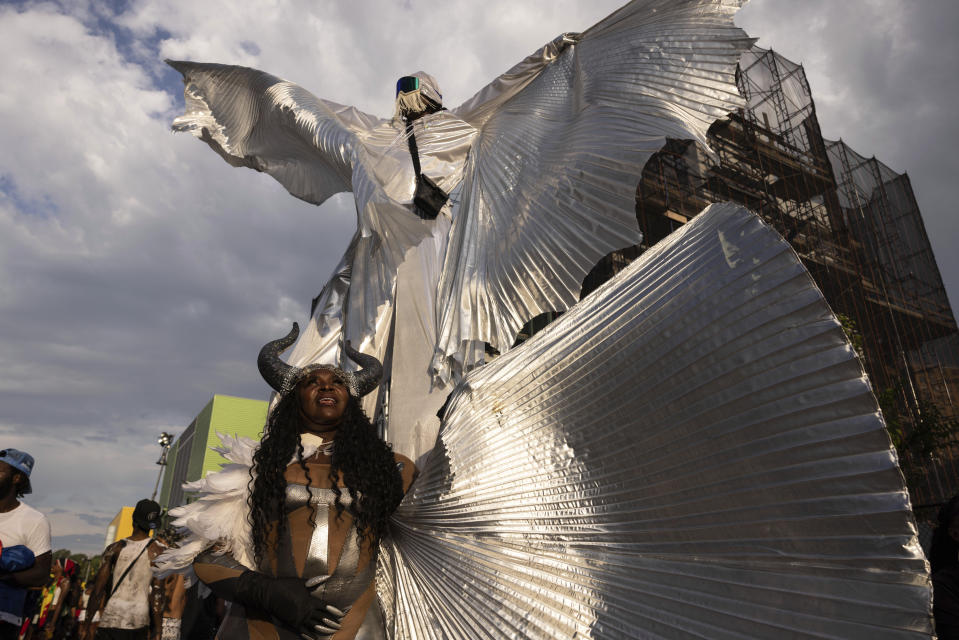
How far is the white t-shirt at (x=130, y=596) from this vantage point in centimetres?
335

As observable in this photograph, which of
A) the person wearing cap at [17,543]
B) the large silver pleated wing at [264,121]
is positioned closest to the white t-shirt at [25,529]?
the person wearing cap at [17,543]

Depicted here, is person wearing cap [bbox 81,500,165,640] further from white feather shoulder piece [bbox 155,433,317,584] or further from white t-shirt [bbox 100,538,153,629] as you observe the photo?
white feather shoulder piece [bbox 155,433,317,584]

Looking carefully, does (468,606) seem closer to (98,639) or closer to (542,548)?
(542,548)

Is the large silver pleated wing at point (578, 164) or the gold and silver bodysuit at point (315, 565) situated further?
the large silver pleated wing at point (578, 164)

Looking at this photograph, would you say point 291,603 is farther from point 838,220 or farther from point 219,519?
point 838,220

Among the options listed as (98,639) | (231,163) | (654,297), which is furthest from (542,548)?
(231,163)

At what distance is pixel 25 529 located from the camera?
8.52 feet

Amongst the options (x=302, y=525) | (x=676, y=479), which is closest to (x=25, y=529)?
(x=302, y=525)

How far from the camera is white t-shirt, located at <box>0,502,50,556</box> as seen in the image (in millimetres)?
2537

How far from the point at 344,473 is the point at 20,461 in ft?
6.06

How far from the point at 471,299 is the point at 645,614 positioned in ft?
5.77

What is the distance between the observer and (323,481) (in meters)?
1.80

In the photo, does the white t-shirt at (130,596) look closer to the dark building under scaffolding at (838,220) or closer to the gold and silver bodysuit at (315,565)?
the gold and silver bodysuit at (315,565)

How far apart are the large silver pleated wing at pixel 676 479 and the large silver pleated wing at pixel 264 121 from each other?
115 inches
